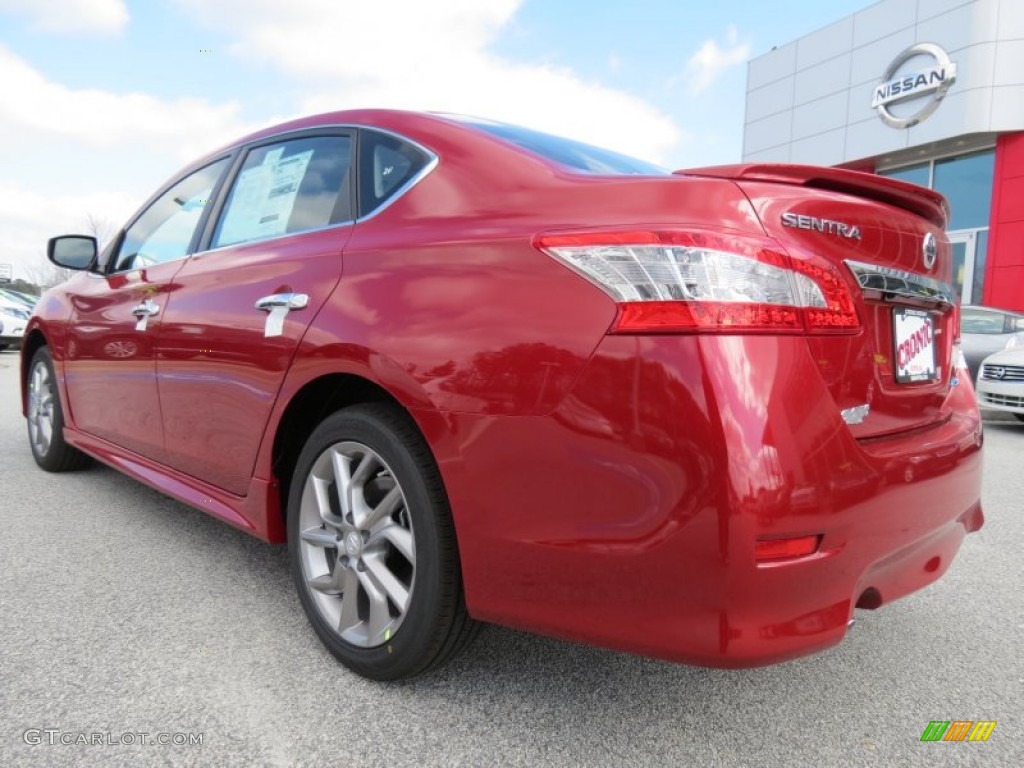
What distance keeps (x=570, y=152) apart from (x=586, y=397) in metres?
1.04

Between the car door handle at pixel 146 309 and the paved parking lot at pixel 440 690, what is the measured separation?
0.97m

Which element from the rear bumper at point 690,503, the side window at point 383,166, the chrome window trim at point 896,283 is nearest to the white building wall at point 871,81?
the chrome window trim at point 896,283

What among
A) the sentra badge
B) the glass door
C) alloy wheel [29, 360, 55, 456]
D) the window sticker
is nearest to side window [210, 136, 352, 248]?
the window sticker

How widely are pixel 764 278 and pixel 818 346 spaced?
7.4 inches

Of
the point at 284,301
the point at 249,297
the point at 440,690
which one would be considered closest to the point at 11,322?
the point at 249,297

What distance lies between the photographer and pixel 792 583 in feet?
4.63

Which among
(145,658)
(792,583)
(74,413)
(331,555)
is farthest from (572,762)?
(74,413)

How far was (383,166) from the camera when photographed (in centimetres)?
216

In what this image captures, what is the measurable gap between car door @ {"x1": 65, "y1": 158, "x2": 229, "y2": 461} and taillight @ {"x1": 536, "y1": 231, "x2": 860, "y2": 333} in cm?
205

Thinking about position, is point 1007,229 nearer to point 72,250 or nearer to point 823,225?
point 823,225

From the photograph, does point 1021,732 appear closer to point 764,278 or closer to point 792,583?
point 792,583

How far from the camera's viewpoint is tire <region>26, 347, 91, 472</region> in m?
4.06

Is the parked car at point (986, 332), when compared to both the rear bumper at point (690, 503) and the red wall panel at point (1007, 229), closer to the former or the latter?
the rear bumper at point (690, 503)

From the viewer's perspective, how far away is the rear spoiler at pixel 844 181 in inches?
65.1
